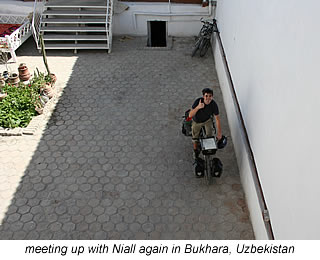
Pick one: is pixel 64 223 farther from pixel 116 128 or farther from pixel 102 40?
pixel 102 40

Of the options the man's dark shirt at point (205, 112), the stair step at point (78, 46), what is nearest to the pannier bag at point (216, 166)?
the man's dark shirt at point (205, 112)

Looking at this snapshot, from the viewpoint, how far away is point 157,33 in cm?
1316

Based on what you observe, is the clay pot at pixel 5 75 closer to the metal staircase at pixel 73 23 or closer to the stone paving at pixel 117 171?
the stone paving at pixel 117 171

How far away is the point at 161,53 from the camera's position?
11.4m

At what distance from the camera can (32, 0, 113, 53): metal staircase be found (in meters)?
11.4

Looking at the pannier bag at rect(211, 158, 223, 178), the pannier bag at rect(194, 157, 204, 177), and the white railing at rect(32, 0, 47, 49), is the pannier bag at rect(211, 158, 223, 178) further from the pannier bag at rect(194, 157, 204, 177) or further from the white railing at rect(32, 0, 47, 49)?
the white railing at rect(32, 0, 47, 49)

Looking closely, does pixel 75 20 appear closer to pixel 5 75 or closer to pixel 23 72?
pixel 23 72

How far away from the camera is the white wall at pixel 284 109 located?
330 centimetres

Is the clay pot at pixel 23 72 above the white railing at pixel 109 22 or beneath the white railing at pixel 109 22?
beneath

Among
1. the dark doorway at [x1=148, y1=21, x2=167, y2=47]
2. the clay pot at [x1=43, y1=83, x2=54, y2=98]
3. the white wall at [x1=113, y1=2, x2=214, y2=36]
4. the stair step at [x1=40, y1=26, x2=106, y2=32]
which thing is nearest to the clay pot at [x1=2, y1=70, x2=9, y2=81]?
the clay pot at [x1=43, y1=83, x2=54, y2=98]

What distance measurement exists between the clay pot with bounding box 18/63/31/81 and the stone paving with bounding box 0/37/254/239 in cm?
91

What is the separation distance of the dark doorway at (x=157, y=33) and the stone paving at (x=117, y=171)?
3433 mm

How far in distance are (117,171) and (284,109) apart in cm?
378
